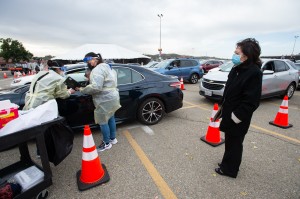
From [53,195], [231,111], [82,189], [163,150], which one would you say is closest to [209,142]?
[163,150]

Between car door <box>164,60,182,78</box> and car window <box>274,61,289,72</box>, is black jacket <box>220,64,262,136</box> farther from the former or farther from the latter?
car door <box>164,60,182,78</box>

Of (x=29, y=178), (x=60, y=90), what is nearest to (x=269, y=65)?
(x=60, y=90)

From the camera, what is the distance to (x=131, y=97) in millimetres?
3996

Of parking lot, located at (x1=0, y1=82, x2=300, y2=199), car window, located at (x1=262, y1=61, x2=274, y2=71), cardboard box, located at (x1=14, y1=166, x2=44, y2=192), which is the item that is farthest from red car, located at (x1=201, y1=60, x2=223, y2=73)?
cardboard box, located at (x1=14, y1=166, x2=44, y2=192)

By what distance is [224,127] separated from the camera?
2.46 m

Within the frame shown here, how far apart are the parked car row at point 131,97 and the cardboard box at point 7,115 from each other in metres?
1.45

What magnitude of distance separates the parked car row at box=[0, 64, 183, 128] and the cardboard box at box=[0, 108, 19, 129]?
4.76ft

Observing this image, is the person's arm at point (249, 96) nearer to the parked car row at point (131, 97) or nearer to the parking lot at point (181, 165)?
the parking lot at point (181, 165)

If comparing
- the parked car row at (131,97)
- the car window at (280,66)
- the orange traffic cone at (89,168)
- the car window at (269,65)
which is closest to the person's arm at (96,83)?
the orange traffic cone at (89,168)

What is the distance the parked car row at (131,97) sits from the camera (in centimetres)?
349

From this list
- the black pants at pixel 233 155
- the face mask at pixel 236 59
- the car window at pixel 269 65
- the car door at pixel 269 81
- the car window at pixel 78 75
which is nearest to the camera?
the face mask at pixel 236 59

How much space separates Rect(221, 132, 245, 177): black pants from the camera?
8.15ft

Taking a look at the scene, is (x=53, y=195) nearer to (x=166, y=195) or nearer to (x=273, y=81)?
(x=166, y=195)

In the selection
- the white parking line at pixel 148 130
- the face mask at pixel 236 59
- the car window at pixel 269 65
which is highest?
the face mask at pixel 236 59
